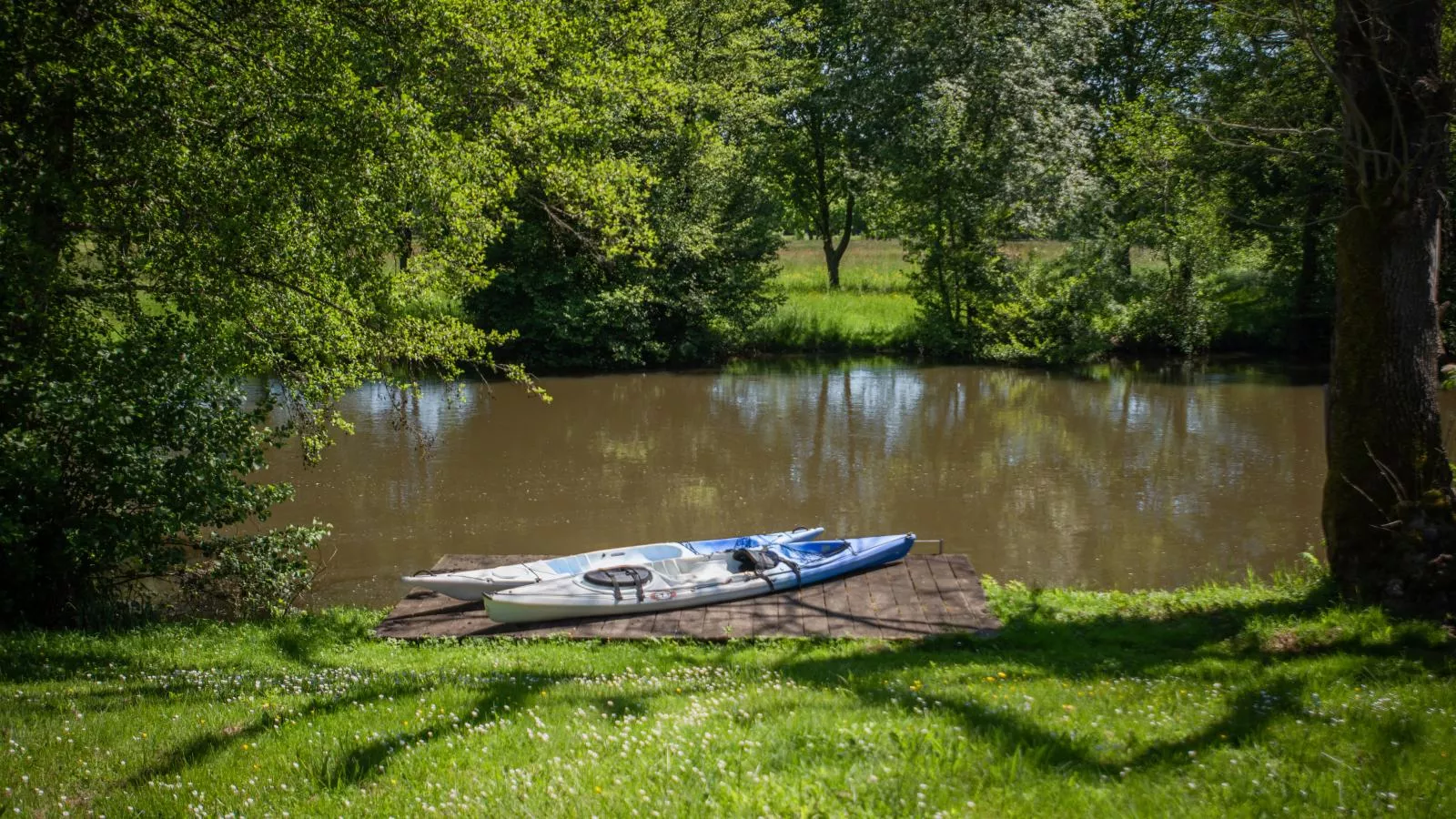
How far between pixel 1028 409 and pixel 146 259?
18.1m

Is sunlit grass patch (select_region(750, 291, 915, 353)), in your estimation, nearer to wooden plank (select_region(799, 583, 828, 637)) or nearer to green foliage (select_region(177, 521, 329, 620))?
wooden plank (select_region(799, 583, 828, 637))

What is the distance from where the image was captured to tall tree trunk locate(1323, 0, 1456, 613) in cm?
778

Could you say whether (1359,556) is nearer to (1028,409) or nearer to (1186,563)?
(1186,563)

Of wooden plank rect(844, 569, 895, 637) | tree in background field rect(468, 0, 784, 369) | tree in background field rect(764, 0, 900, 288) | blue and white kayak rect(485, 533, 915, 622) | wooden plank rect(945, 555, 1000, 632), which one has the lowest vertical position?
wooden plank rect(844, 569, 895, 637)

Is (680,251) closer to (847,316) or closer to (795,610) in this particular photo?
(847,316)

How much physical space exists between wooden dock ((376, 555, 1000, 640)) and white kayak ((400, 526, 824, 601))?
26cm

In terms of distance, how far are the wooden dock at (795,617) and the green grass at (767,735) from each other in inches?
66.1

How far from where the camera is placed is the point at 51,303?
923 centimetres

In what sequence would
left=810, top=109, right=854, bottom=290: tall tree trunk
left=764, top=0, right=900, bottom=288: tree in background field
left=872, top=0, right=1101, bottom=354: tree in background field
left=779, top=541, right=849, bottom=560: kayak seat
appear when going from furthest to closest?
left=810, top=109, right=854, bottom=290: tall tree trunk < left=764, top=0, right=900, bottom=288: tree in background field < left=872, top=0, right=1101, bottom=354: tree in background field < left=779, top=541, right=849, bottom=560: kayak seat

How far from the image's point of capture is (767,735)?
4730 mm

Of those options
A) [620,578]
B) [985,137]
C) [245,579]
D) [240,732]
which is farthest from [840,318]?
[240,732]

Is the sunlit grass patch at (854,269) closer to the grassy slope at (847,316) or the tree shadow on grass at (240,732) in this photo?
the grassy slope at (847,316)

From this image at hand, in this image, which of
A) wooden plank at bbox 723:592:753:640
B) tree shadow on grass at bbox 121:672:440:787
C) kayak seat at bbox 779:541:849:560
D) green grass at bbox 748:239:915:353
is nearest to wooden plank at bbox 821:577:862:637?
kayak seat at bbox 779:541:849:560

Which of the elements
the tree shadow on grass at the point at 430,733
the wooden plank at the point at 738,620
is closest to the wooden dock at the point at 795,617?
the wooden plank at the point at 738,620
